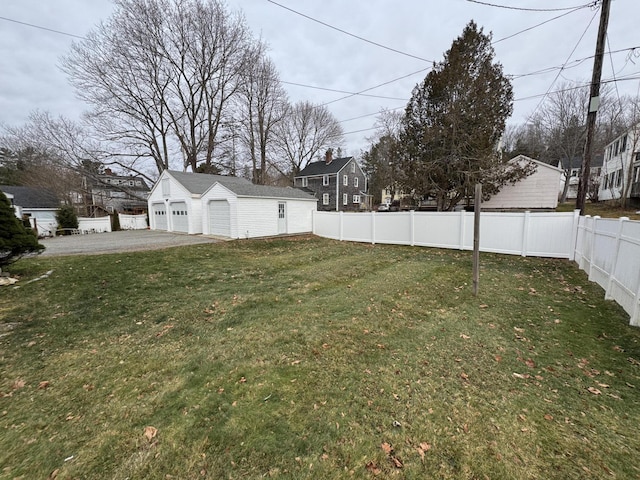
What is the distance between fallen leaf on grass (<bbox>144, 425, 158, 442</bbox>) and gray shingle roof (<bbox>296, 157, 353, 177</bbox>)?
29.9 metres

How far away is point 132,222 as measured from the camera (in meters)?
22.5

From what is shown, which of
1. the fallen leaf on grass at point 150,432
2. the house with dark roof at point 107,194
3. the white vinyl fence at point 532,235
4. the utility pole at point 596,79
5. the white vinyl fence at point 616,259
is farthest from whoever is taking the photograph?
the house with dark roof at point 107,194

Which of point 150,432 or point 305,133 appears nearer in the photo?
point 150,432

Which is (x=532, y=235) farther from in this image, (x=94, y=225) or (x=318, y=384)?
(x=94, y=225)

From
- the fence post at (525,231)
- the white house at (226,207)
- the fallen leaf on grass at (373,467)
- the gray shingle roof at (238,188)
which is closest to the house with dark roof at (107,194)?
the white house at (226,207)

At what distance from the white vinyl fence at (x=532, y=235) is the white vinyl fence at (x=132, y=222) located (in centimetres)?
1634

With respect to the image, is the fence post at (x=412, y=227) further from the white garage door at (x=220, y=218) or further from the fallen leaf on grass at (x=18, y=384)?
the fallen leaf on grass at (x=18, y=384)

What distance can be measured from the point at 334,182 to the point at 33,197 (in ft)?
95.0

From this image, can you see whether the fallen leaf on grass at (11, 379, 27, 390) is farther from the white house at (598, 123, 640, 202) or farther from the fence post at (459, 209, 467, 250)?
the white house at (598, 123, 640, 202)

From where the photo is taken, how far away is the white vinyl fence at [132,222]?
22359 millimetres

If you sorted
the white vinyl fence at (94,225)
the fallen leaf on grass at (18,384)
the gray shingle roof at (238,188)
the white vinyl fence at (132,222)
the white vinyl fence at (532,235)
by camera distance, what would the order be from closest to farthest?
the fallen leaf on grass at (18,384) < the white vinyl fence at (532,235) < the gray shingle roof at (238,188) < the white vinyl fence at (94,225) < the white vinyl fence at (132,222)

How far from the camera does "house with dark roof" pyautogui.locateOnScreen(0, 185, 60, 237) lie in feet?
73.9

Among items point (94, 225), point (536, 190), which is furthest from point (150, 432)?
point (94, 225)

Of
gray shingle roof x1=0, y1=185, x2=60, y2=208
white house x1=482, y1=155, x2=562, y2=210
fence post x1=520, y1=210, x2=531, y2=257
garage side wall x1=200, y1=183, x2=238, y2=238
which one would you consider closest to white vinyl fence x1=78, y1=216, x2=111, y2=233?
gray shingle roof x1=0, y1=185, x2=60, y2=208
